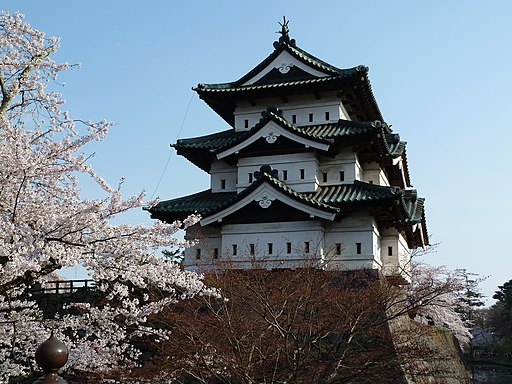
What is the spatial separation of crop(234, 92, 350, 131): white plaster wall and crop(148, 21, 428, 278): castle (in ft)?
0.12

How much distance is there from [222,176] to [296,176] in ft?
10.3

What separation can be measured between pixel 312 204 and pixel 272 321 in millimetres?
6395

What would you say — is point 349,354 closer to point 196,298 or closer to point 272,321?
point 272,321

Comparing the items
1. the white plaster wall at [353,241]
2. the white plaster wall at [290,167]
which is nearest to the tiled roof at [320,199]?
the white plaster wall at [290,167]

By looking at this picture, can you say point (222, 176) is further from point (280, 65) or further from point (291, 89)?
point (280, 65)

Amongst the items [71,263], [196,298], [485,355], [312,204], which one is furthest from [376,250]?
[485,355]

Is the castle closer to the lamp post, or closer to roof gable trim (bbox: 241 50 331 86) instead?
roof gable trim (bbox: 241 50 331 86)

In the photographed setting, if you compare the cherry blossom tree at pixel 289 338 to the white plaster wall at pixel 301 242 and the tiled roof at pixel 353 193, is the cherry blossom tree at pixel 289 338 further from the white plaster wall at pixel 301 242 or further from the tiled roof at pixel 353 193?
the tiled roof at pixel 353 193

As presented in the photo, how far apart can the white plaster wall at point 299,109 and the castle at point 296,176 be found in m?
0.04

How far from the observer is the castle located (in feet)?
58.2

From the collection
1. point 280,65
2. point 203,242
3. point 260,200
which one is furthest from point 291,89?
point 203,242

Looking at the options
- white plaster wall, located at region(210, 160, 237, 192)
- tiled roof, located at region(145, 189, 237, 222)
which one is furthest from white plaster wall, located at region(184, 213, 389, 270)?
white plaster wall, located at region(210, 160, 237, 192)

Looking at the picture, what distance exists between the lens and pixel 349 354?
1127 cm

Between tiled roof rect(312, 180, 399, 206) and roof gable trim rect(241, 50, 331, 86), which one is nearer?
tiled roof rect(312, 180, 399, 206)
